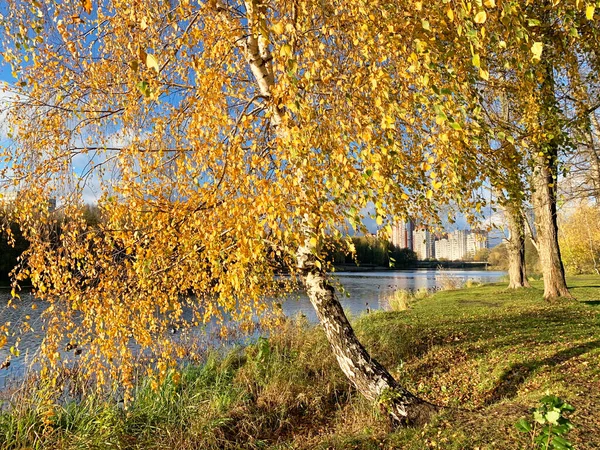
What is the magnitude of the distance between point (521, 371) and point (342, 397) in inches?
101

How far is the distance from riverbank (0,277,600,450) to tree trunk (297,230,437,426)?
0.24 meters

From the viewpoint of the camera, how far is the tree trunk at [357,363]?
14.9ft

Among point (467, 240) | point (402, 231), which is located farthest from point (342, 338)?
point (467, 240)

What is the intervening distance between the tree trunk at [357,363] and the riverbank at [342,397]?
0.24m

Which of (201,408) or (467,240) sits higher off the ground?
(467,240)

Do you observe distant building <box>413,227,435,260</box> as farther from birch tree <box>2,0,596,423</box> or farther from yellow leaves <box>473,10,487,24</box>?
yellow leaves <box>473,10,487,24</box>

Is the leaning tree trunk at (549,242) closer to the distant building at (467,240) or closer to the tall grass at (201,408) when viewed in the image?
the distant building at (467,240)

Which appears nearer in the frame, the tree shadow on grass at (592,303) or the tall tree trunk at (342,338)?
the tall tree trunk at (342,338)

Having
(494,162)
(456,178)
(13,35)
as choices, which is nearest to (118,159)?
(13,35)

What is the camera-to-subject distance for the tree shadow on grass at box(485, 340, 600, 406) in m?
5.52

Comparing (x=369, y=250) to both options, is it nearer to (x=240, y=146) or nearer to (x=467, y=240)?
(x=467, y=240)

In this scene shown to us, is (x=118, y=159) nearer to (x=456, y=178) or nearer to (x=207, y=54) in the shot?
(x=207, y=54)

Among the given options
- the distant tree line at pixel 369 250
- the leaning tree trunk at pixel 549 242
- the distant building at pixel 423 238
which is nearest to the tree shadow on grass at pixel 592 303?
the leaning tree trunk at pixel 549 242

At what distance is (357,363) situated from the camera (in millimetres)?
4816
